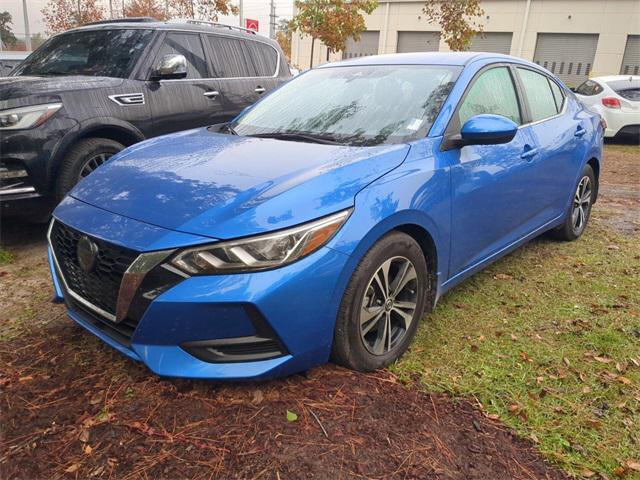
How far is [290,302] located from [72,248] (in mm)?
1154

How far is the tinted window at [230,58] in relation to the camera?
18.9 feet

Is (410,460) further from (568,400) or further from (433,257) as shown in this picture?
(433,257)

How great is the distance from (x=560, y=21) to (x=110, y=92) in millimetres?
29461

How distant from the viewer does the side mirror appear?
478 centimetres

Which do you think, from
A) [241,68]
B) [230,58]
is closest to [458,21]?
[241,68]

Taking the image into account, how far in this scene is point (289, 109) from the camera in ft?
11.3

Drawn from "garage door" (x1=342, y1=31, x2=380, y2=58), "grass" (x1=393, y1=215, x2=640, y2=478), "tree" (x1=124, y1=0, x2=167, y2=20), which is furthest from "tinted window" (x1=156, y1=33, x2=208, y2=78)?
"garage door" (x1=342, y1=31, x2=380, y2=58)

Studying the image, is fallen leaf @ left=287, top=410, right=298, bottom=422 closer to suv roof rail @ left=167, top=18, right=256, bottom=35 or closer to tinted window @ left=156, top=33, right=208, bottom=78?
tinted window @ left=156, top=33, right=208, bottom=78

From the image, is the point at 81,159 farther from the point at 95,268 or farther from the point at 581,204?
the point at 581,204

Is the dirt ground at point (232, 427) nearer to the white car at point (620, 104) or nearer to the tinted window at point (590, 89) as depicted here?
the white car at point (620, 104)

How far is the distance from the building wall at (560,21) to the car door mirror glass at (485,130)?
26280 millimetres

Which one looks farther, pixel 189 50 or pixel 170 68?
pixel 189 50

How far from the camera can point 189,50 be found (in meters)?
5.45

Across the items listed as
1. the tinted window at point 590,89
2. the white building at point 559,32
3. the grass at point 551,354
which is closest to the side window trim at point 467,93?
the grass at point 551,354
